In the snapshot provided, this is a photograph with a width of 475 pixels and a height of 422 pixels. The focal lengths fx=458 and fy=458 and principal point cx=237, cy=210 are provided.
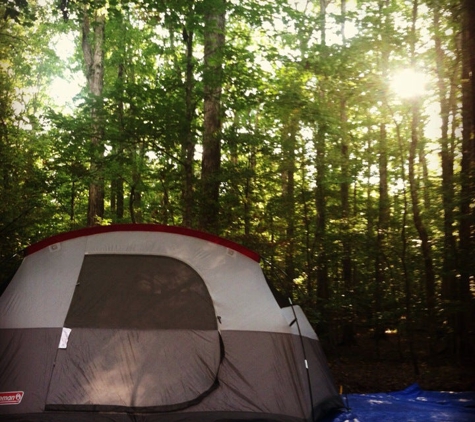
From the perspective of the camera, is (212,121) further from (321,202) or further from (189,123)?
(321,202)

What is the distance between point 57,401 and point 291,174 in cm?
710

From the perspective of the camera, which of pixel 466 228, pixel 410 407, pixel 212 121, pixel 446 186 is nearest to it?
pixel 410 407

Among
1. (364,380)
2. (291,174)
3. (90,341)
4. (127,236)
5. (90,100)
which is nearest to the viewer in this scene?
(90,341)

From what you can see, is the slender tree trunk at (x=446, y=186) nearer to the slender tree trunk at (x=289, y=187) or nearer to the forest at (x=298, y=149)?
the forest at (x=298, y=149)

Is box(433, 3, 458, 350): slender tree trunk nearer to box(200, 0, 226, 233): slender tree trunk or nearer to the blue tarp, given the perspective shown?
the blue tarp

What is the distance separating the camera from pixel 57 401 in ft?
13.9

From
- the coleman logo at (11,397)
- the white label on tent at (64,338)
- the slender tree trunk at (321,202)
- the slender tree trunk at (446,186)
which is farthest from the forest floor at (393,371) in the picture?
the coleman logo at (11,397)

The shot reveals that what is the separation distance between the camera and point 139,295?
15.8 feet

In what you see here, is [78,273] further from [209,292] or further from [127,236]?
[209,292]

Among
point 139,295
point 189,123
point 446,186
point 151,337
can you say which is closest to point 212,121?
point 189,123

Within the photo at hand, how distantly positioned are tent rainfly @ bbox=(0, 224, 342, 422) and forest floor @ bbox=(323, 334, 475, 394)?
1222mm

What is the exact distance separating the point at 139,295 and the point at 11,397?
1463 millimetres

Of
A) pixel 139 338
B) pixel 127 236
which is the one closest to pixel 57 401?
pixel 139 338

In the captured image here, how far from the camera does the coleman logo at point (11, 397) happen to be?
419 centimetres
